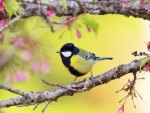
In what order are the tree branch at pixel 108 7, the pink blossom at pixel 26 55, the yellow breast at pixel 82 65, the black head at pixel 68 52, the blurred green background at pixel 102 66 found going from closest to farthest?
the tree branch at pixel 108 7 → the yellow breast at pixel 82 65 → the black head at pixel 68 52 → the pink blossom at pixel 26 55 → the blurred green background at pixel 102 66

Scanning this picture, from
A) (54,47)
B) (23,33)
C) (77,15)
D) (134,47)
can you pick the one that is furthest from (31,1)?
(134,47)

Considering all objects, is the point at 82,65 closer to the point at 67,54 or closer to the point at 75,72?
the point at 75,72

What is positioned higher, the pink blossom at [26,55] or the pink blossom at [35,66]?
the pink blossom at [26,55]

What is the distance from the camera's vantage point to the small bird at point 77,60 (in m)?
3.25

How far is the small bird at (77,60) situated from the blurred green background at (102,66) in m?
2.50

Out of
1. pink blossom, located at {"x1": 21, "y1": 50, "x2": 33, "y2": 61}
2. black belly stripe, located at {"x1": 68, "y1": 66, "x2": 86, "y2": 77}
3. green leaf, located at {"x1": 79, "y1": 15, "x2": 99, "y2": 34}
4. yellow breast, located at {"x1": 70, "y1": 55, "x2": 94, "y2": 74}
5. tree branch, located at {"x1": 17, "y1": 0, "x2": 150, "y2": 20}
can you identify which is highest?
tree branch, located at {"x1": 17, "y1": 0, "x2": 150, "y2": 20}

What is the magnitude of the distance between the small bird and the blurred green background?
250 cm

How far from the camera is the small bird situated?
3.25 m

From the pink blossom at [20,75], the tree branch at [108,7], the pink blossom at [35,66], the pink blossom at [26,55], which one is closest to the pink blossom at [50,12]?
the tree branch at [108,7]

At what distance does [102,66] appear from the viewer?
684 cm

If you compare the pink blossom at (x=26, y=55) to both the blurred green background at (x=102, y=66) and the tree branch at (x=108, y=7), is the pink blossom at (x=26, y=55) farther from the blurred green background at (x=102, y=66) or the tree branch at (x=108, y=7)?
the blurred green background at (x=102, y=66)

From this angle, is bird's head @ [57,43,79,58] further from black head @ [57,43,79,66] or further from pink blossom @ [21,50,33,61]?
pink blossom @ [21,50,33,61]

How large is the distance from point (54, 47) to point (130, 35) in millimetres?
1343

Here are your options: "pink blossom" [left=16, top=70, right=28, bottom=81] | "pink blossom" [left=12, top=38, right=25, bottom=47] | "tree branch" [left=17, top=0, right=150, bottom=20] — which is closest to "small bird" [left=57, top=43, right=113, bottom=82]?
"pink blossom" [left=12, top=38, right=25, bottom=47]
